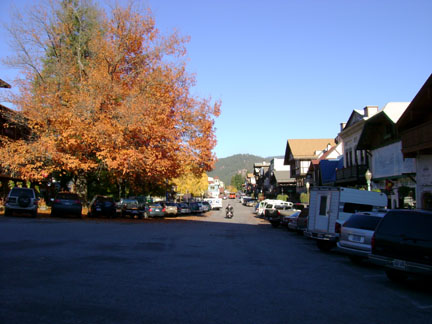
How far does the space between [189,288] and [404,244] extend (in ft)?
15.3

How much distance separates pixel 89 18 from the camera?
38875mm

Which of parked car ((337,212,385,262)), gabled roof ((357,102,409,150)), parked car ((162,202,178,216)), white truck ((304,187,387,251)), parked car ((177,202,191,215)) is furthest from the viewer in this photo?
parked car ((177,202,191,215))

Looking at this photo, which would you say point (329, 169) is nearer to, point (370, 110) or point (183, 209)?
point (370, 110)

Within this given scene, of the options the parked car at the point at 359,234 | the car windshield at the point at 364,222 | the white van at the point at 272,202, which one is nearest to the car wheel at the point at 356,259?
the parked car at the point at 359,234

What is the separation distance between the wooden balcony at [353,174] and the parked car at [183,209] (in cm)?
1738

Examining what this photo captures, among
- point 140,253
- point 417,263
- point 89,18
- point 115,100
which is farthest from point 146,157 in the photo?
point 417,263

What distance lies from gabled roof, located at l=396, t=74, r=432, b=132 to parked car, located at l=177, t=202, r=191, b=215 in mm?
29198

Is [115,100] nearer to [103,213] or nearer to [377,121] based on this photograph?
[103,213]

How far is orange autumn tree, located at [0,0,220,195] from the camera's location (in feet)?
99.7

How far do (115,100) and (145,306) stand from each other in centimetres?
2885

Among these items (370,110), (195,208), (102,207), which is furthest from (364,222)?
(195,208)

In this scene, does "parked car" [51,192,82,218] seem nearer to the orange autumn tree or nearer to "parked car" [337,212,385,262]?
the orange autumn tree

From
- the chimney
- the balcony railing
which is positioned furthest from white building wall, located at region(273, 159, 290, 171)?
the balcony railing

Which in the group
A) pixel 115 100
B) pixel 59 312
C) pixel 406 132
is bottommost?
pixel 59 312
